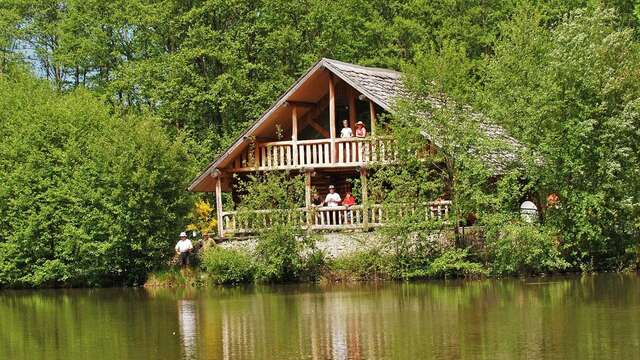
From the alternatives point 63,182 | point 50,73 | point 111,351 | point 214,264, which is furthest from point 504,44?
point 50,73

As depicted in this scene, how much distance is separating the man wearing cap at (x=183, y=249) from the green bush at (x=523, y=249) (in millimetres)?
9474

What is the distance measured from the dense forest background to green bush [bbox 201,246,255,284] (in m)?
2.69

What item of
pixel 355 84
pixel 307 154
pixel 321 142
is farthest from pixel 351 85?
pixel 307 154

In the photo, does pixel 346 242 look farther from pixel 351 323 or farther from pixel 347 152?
pixel 351 323

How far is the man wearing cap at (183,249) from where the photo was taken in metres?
35.8

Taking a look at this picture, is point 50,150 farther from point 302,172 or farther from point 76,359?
point 76,359

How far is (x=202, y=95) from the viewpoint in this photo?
48562 mm

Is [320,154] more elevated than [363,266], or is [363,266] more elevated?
[320,154]

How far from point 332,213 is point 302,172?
173cm

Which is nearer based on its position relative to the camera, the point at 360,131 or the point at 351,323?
the point at 351,323

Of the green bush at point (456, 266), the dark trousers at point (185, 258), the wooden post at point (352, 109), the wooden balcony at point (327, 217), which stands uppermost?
the wooden post at point (352, 109)

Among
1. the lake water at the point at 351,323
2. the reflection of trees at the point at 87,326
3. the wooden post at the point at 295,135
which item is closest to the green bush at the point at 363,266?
the lake water at the point at 351,323

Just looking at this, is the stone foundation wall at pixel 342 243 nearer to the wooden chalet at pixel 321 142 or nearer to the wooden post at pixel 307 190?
the wooden chalet at pixel 321 142

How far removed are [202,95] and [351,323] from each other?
1089 inches
